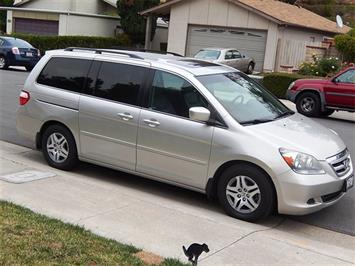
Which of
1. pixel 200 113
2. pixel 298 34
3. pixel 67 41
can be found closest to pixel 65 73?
pixel 200 113

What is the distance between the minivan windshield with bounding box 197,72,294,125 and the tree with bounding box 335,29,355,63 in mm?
19974

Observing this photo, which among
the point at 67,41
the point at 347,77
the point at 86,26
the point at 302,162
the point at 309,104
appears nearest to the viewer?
the point at 302,162

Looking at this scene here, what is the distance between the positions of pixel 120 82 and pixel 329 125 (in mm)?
8316

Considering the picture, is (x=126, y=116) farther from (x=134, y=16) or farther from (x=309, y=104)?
(x=134, y=16)

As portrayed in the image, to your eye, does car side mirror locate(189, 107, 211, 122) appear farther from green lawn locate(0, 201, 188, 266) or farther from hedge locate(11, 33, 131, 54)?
hedge locate(11, 33, 131, 54)

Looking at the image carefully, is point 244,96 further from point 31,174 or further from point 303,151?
point 31,174

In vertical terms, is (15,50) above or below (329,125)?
above

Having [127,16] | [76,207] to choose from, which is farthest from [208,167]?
[127,16]

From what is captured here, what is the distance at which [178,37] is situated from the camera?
1221 inches

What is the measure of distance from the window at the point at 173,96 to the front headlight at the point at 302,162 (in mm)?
1099

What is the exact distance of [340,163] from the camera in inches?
233

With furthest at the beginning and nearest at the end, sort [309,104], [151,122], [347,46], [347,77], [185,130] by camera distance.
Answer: [347,46] → [309,104] → [347,77] → [151,122] → [185,130]

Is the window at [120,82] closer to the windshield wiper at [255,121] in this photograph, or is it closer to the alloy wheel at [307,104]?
the windshield wiper at [255,121]

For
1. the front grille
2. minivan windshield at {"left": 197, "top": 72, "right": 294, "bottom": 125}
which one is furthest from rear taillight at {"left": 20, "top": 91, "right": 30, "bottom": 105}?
the front grille
